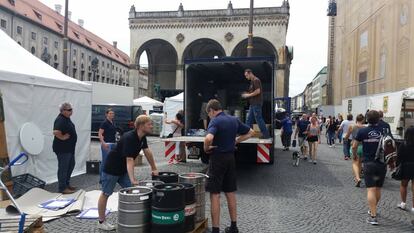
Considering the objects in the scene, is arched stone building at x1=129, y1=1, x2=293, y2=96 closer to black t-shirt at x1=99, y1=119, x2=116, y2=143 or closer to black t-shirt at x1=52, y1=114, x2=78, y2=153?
black t-shirt at x1=99, y1=119, x2=116, y2=143

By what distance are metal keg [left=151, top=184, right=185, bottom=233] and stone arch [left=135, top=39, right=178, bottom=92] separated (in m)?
48.8

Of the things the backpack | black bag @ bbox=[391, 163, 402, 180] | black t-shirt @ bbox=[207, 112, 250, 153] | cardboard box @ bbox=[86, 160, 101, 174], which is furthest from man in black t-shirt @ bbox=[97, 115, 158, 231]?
cardboard box @ bbox=[86, 160, 101, 174]

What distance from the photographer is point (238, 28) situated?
4694 cm

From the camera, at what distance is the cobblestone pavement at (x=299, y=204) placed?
591 centimetres

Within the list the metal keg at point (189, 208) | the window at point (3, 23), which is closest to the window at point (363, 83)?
the metal keg at point (189, 208)

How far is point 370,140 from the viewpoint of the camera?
21.3 feet

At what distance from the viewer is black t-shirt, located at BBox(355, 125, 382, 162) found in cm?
643

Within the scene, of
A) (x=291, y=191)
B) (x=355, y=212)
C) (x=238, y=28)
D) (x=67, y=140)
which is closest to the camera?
(x=355, y=212)

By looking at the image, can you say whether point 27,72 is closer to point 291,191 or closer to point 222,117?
point 222,117

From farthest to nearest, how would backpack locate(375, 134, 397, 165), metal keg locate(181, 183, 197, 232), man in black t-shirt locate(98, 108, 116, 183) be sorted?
man in black t-shirt locate(98, 108, 116, 183) → backpack locate(375, 134, 397, 165) → metal keg locate(181, 183, 197, 232)

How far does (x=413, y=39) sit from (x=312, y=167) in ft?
46.5

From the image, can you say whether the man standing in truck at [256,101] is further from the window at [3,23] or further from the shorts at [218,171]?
the window at [3,23]

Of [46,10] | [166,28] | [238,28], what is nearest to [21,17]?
[46,10]

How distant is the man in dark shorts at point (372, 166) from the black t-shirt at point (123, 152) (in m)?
3.58
